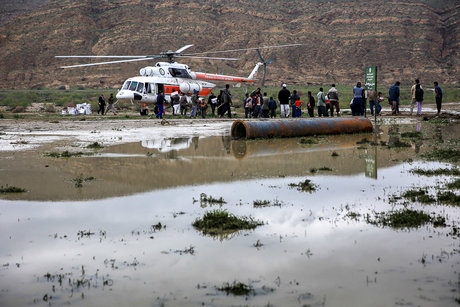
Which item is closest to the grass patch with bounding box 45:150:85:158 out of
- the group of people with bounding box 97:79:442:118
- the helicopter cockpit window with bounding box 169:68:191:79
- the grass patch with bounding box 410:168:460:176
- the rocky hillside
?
the grass patch with bounding box 410:168:460:176

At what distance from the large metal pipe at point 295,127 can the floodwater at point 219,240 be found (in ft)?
19.0

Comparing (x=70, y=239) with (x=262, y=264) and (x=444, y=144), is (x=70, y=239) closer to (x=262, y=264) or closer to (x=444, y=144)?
(x=262, y=264)

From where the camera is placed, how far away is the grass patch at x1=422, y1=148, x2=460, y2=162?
1278 cm

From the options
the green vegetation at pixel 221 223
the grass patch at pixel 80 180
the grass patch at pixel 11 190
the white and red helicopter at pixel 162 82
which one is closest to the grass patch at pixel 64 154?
the grass patch at pixel 80 180

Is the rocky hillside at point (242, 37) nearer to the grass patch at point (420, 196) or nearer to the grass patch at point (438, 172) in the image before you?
the grass patch at point (438, 172)


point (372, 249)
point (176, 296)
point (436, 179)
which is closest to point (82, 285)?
point (176, 296)

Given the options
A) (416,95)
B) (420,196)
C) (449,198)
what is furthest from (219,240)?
(416,95)

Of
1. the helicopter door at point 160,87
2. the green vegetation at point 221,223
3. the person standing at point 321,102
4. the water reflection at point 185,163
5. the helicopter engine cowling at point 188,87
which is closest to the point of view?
the green vegetation at point 221,223

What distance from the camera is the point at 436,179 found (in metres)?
10.0

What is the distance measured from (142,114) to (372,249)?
102ft

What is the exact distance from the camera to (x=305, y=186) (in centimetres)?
957

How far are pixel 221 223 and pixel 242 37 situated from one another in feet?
332

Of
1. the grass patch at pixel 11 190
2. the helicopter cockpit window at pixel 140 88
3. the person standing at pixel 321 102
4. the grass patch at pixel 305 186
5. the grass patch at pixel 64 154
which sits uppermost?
the helicopter cockpit window at pixel 140 88

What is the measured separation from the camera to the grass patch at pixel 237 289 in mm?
4773
